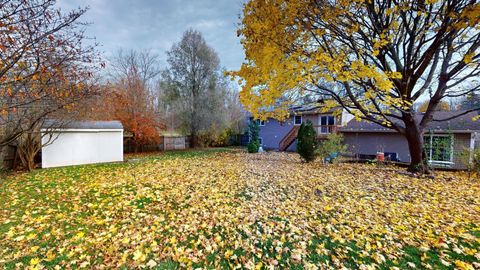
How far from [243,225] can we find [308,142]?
7294mm

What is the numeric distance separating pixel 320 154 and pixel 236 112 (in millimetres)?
18643

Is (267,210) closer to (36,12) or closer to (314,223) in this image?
(314,223)

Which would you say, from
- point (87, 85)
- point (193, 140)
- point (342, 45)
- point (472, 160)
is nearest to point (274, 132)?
point (193, 140)

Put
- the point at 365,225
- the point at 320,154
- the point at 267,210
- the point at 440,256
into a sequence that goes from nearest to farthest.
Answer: the point at 440,256, the point at 365,225, the point at 267,210, the point at 320,154

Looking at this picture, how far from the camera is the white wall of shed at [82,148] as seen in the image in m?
10.4

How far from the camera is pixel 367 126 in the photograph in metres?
15.2

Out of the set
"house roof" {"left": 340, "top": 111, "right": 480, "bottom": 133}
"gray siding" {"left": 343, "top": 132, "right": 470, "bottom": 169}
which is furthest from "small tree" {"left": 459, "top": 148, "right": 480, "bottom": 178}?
"gray siding" {"left": 343, "top": 132, "right": 470, "bottom": 169}

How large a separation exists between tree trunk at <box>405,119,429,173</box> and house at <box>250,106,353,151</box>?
24.5 ft

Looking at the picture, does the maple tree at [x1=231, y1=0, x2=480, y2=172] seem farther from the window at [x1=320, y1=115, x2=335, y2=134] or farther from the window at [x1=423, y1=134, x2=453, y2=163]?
the window at [x1=320, y1=115, x2=335, y2=134]

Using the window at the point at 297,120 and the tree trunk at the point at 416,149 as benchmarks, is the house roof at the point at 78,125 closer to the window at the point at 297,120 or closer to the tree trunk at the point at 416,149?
the window at the point at 297,120

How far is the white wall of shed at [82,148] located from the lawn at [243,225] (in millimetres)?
4728

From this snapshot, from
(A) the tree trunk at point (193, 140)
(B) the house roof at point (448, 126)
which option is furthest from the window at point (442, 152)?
(A) the tree trunk at point (193, 140)

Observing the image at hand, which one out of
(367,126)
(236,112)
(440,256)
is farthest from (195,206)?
(236,112)

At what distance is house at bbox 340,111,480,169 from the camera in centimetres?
1122
